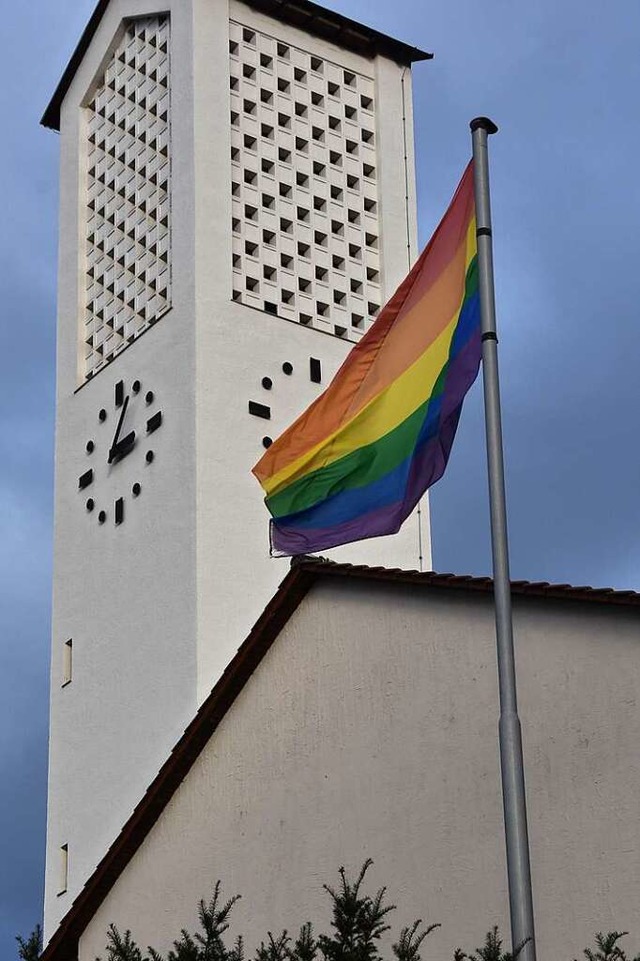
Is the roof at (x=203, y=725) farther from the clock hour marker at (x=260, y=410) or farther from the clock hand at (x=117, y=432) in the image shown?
the clock hand at (x=117, y=432)

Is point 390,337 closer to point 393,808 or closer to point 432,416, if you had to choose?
point 432,416

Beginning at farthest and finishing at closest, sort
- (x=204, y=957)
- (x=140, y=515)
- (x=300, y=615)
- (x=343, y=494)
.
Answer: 1. (x=140, y=515)
2. (x=300, y=615)
3. (x=343, y=494)
4. (x=204, y=957)

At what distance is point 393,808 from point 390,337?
555 cm

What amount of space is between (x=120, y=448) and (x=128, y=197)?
612cm

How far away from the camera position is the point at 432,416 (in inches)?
707

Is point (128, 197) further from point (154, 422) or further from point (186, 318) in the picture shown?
point (154, 422)

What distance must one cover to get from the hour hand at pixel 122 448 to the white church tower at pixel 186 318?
0.20ft

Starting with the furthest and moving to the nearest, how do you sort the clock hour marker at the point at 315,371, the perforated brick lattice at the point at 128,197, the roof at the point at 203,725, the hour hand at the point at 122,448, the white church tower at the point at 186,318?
the perforated brick lattice at the point at 128,197
the hour hand at the point at 122,448
the clock hour marker at the point at 315,371
the white church tower at the point at 186,318
the roof at the point at 203,725

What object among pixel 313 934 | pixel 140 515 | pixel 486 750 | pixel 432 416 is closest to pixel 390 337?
pixel 432 416

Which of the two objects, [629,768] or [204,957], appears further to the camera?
[629,768]

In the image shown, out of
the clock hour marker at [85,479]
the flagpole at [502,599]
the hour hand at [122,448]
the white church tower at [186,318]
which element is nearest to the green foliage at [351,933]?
the flagpole at [502,599]

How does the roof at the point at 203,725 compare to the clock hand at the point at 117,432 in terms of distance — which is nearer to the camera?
the roof at the point at 203,725

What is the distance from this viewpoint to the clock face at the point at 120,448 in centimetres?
3941

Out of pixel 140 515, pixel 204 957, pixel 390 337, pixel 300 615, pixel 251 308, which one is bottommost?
pixel 204 957
